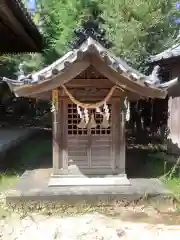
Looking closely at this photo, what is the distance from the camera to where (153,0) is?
1295 cm

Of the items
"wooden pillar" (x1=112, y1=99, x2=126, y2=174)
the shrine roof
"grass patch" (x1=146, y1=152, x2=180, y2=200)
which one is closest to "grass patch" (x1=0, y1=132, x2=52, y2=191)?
the shrine roof

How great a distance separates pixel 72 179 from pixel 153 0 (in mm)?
8740

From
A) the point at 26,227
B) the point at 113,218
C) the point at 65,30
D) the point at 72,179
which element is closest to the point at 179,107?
the point at 72,179

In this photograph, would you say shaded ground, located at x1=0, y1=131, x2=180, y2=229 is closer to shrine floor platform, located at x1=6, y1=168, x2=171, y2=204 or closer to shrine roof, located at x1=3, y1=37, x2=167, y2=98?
shrine floor platform, located at x1=6, y1=168, x2=171, y2=204

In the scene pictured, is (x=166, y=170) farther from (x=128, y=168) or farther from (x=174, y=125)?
(x=174, y=125)

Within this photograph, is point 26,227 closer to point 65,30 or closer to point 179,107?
point 179,107

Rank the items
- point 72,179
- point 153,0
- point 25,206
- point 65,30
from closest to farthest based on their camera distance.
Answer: point 25,206, point 72,179, point 153,0, point 65,30

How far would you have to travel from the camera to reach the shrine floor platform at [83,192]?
6230 millimetres

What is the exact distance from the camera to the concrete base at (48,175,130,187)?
6.77 meters

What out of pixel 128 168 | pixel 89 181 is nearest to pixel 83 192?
pixel 89 181

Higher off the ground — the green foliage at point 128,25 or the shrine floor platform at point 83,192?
the green foliage at point 128,25

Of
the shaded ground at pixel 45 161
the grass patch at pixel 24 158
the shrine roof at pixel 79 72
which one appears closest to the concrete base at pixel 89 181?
the shaded ground at pixel 45 161

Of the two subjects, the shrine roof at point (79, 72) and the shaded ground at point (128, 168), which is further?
the shrine roof at point (79, 72)

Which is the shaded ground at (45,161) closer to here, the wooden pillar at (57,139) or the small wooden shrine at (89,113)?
the small wooden shrine at (89,113)
